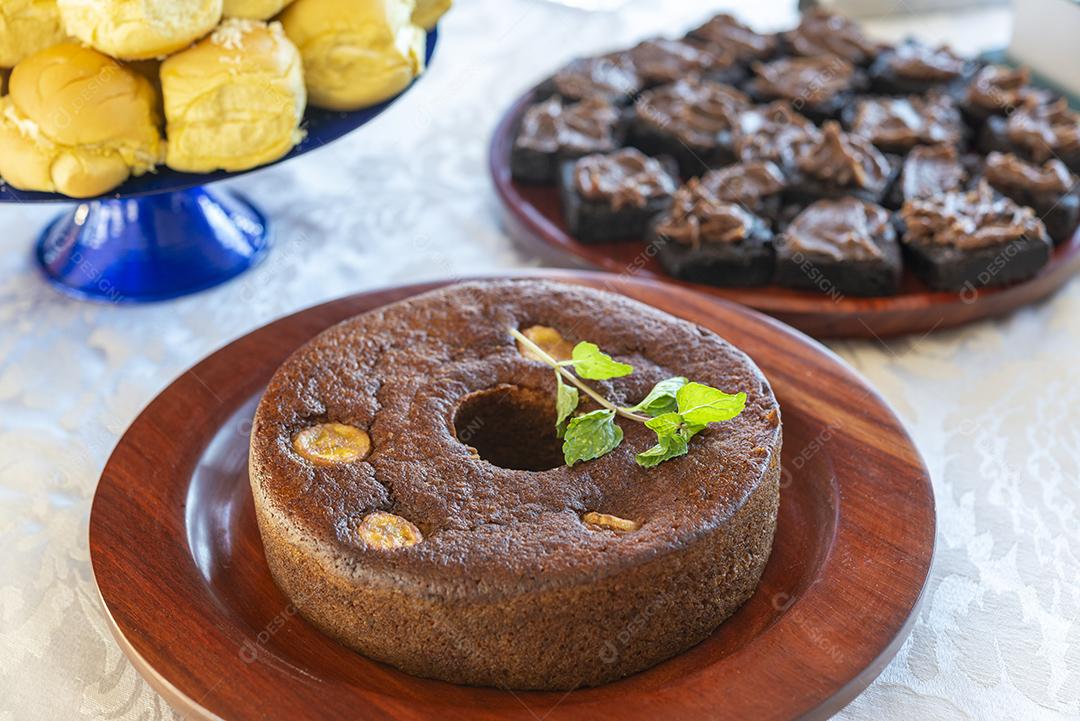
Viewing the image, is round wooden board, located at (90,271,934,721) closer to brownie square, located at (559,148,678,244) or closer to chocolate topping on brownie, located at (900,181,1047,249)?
brownie square, located at (559,148,678,244)

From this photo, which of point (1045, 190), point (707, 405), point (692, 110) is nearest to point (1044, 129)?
point (1045, 190)

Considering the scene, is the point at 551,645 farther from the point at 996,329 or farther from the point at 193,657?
the point at 996,329

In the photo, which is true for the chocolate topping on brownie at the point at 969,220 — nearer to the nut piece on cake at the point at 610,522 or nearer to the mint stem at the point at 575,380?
the mint stem at the point at 575,380

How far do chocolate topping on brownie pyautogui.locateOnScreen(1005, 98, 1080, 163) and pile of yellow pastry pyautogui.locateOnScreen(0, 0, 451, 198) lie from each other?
4.98 feet

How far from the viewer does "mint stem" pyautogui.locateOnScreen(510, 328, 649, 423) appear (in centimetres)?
146

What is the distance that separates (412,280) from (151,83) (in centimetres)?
59

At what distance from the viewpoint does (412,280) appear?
212 centimetres

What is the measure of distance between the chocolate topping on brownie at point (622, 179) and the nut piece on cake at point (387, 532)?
111 cm

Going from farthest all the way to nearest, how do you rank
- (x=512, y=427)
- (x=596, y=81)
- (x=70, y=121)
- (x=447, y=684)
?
(x=596, y=81) < (x=70, y=121) < (x=512, y=427) < (x=447, y=684)

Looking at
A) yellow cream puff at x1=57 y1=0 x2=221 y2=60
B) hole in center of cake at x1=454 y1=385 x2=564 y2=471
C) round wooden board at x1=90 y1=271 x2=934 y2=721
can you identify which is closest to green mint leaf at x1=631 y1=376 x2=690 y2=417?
hole in center of cake at x1=454 y1=385 x2=564 y2=471

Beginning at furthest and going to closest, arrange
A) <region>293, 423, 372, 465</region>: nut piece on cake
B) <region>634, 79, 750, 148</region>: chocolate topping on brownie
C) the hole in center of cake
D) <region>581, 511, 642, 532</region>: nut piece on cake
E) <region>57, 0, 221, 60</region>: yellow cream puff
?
<region>634, 79, 750, 148</region>: chocolate topping on brownie → <region>57, 0, 221, 60</region>: yellow cream puff → the hole in center of cake → <region>293, 423, 372, 465</region>: nut piece on cake → <region>581, 511, 642, 532</region>: nut piece on cake

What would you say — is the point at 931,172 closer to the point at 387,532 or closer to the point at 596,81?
the point at 596,81

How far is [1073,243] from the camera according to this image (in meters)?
2.31

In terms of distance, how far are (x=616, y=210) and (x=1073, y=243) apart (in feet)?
3.24
